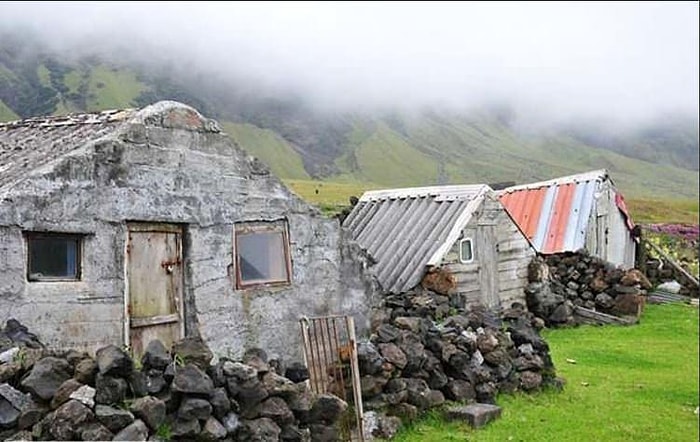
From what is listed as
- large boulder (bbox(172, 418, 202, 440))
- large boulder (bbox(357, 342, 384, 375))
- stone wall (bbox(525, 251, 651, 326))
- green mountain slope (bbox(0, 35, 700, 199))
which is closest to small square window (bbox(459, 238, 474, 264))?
green mountain slope (bbox(0, 35, 700, 199))

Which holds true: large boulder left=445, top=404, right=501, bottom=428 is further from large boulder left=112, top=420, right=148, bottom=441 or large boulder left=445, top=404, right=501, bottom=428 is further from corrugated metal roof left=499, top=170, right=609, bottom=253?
corrugated metal roof left=499, top=170, right=609, bottom=253

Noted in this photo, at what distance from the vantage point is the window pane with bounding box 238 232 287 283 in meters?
11.3

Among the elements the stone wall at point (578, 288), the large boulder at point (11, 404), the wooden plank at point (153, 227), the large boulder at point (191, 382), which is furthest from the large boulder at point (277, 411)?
the stone wall at point (578, 288)

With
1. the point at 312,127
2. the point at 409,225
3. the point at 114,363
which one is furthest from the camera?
the point at 312,127

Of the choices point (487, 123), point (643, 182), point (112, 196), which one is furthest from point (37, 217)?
point (643, 182)

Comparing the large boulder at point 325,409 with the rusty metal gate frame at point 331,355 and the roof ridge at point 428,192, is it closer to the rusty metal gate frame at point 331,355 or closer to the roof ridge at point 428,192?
the rusty metal gate frame at point 331,355

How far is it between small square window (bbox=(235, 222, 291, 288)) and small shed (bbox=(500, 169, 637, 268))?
A: 13382mm

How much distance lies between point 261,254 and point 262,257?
0.14 ft

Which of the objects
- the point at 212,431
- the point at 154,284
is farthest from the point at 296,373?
the point at 212,431

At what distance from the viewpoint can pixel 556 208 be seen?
25344mm

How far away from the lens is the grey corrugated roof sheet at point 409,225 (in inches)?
673

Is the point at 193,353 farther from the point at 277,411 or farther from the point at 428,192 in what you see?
the point at 428,192

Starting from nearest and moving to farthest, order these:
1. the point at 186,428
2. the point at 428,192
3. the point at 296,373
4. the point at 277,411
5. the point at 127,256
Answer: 1. the point at 186,428
2. the point at 277,411
3. the point at 296,373
4. the point at 127,256
5. the point at 428,192

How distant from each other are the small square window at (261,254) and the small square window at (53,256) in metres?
2.30
